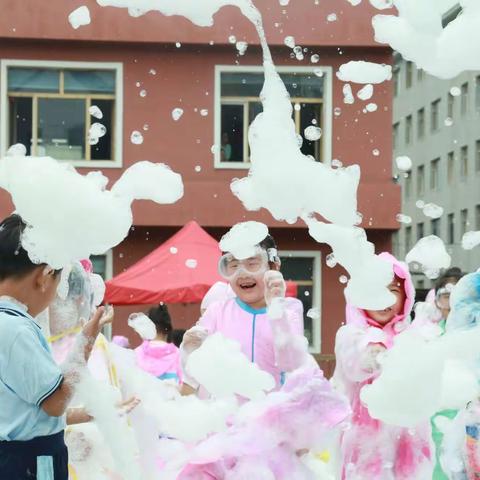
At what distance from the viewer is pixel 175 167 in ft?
52.6

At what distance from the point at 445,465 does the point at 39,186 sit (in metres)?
2.21

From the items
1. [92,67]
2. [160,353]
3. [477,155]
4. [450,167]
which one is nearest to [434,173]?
[450,167]

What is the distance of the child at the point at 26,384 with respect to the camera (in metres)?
3.33

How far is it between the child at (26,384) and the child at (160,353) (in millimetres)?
4299

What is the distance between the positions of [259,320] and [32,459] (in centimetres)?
164

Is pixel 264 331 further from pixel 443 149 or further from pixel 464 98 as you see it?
pixel 443 149

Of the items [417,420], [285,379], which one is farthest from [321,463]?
[417,420]

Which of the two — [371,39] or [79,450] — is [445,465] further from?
[371,39]

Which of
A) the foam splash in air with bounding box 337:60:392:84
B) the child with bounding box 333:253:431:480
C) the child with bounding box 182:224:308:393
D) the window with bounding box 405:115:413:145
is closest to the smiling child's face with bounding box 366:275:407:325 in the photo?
the child with bounding box 333:253:431:480

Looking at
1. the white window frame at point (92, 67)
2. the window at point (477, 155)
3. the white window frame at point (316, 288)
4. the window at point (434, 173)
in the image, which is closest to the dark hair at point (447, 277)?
the white window frame at point (316, 288)

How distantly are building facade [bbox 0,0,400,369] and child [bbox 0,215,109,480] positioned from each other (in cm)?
1208

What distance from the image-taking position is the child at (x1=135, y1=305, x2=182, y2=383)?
7930 millimetres

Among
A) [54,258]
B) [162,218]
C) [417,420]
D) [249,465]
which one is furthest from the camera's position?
[162,218]

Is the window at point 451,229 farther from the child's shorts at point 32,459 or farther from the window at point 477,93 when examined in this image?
the child's shorts at point 32,459
